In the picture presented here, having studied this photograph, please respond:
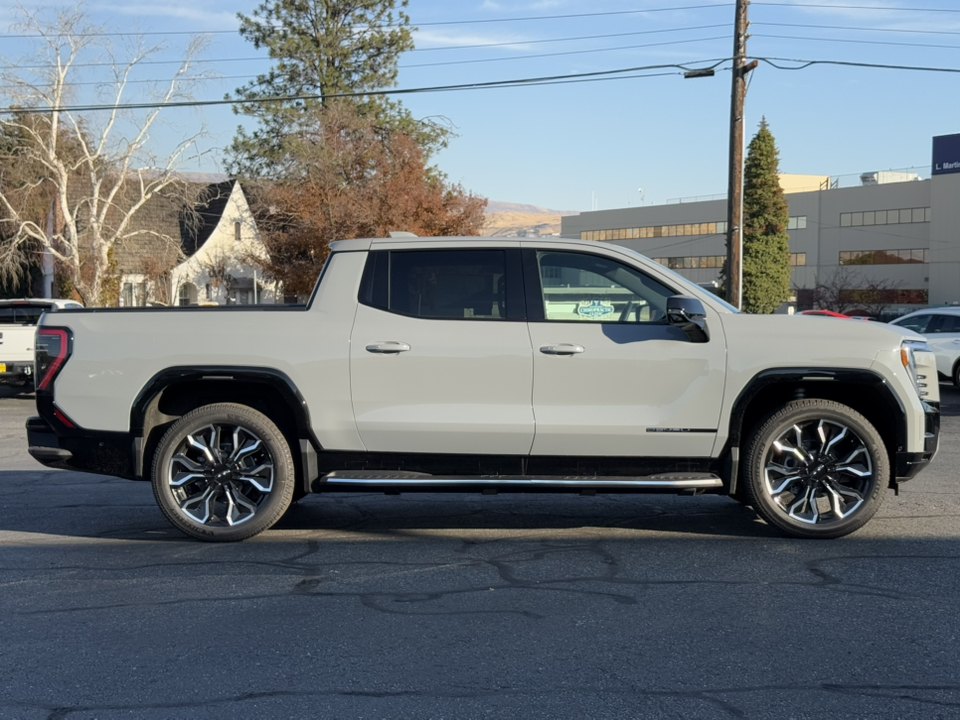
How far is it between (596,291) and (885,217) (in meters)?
71.1

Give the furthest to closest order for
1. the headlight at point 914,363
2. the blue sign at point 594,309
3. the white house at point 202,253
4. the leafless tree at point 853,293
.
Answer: the leafless tree at point 853,293 < the white house at point 202,253 < the blue sign at point 594,309 < the headlight at point 914,363

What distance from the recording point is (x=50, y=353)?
272 inches

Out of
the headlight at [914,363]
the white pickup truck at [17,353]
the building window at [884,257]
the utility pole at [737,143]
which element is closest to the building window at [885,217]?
the building window at [884,257]

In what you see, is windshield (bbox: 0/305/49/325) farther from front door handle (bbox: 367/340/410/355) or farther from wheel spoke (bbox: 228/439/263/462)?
front door handle (bbox: 367/340/410/355)

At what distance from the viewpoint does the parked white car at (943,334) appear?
62.3 feet

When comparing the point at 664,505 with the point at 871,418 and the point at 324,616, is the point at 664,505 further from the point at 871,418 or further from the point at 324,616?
the point at 324,616

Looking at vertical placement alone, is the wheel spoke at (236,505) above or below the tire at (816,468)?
below

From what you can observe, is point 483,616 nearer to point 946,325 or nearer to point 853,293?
point 946,325

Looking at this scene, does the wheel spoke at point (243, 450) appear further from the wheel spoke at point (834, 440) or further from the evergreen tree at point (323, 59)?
the evergreen tree at point (323, 59)

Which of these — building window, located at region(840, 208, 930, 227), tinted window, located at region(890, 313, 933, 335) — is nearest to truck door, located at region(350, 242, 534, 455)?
tinted window, located at region(890, 313, 933, 335)

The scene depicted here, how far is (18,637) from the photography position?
5.04 metres

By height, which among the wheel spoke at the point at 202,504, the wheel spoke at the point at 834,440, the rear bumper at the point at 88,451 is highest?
the wheel spoke at the point at 834,440

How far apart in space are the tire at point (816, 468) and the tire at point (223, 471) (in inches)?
120

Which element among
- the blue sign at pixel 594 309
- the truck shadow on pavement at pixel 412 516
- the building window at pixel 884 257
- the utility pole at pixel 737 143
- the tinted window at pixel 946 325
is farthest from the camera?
the building window at pixel 884 257
